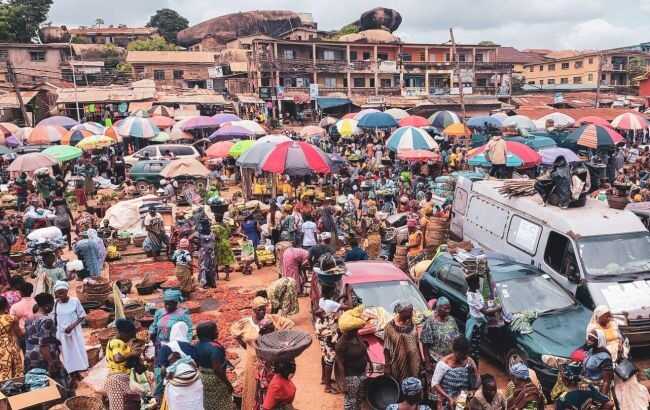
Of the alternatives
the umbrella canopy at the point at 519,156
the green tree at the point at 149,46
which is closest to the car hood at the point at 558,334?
the umbrella canopy at the point at 519,156

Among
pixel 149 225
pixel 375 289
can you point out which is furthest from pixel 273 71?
pixel 375 289

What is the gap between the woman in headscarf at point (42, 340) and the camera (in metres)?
6.38

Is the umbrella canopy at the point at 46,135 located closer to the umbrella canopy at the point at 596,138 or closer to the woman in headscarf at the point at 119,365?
the woman in headscarf at the point at 119,365

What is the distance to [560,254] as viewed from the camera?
821cm

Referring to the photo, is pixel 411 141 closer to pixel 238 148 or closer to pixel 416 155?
pixel 416 155

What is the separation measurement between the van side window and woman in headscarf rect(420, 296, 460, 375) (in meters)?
2.83

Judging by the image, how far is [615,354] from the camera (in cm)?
594

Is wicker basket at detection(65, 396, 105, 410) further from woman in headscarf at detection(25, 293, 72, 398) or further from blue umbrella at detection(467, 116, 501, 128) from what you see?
Result: blue umbrella at detection(467, 116, 501, 128)

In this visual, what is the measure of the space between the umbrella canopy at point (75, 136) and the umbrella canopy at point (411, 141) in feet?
40.3

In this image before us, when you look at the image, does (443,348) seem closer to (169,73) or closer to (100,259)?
(100,259)

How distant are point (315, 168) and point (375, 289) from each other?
527 centimetres

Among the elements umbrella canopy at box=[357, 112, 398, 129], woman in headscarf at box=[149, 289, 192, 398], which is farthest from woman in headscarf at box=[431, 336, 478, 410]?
umbrella canopy at box=[357, 112, 398, 129]

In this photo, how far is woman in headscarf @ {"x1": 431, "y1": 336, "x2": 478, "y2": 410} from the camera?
204 inches

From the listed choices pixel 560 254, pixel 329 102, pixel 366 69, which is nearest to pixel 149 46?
pixel 366 69
